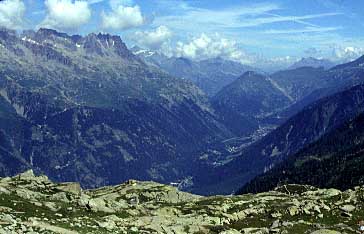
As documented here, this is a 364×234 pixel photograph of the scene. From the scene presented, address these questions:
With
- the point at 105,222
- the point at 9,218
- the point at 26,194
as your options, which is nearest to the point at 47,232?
the point at 9,218

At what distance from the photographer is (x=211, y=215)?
10181cm

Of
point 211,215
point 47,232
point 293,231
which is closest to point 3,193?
point 47,232

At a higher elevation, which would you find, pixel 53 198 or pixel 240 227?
pixel 53 198

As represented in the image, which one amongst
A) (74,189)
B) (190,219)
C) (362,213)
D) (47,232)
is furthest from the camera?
(74,189)

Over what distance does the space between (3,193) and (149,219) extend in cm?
2438

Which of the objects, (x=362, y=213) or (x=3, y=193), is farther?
(x=362, y=213)

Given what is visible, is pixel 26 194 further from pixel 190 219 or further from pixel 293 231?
pixel 293 231

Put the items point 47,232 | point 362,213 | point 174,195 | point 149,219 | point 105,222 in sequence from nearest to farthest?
point 47,232
point 105,222
point 149,219
point 362,213
point 174,195

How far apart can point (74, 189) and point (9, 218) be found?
6964cm

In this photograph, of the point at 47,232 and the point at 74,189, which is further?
the point at 74,189

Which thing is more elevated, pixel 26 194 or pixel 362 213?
pixel 26 194

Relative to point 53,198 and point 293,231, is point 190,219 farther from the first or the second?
point 53,198

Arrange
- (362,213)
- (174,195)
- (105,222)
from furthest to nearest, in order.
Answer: (174,195), (362,213), (105,222)

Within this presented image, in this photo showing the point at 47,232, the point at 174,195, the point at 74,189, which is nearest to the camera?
the point at 47,232
